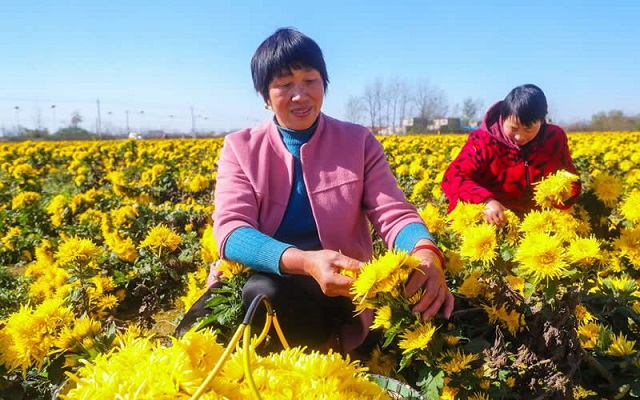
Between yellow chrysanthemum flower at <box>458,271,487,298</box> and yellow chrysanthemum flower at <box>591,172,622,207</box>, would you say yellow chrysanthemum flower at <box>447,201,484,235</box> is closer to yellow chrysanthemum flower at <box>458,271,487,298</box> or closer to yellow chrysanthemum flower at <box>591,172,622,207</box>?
yellow chrysanthemum flower at <box>458,271,487,298</box>

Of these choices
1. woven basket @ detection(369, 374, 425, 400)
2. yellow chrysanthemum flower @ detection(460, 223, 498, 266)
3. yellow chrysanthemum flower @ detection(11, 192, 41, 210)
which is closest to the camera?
woven basket @ detection(369, 374, 425, 400)

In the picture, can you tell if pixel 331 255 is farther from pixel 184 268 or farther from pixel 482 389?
pixel 184 268

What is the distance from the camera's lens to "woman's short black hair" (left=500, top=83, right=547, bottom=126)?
2.72 metres

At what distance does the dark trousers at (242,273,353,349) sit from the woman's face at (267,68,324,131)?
2.12 ft

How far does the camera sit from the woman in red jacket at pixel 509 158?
2.89 metres

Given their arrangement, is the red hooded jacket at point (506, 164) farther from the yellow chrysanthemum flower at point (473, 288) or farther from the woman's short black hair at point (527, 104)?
the yellow chrysanthemum flower at point (473, 288)

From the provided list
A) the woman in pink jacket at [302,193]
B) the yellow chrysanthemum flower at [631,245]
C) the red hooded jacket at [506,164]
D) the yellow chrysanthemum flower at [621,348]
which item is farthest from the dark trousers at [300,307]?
the yellow chrysanthemum flower at [631,245]

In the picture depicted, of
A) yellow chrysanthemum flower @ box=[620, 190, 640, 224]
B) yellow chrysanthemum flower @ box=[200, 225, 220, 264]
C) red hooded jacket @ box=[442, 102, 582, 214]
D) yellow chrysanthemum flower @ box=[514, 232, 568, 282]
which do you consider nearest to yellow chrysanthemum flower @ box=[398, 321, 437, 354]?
yellow chrysanthemum flower @ box=[514, 232, 568, 282]

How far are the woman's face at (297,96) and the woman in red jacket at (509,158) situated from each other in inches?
47.6

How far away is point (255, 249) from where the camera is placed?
1.77m

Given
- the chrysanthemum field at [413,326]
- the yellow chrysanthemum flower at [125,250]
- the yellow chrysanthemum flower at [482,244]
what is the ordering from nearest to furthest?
1. the chrysanthemum field at [413,326]
2. the yellow chrysanthemum flower at [482,244]
3. the yellow chrysanthemum flower at [125,250]

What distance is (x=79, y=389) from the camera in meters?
0.78

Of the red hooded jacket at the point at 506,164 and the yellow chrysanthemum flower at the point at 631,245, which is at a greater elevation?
the red hooded jacket at the point at 506,164

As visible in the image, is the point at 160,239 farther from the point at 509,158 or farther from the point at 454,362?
the point at 509,158
